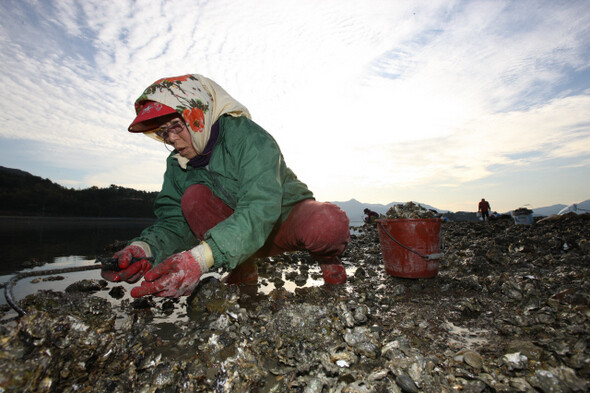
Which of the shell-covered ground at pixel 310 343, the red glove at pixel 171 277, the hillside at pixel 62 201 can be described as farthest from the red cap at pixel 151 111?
the hillside at pixel 62 201

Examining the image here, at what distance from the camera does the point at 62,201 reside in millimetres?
44188

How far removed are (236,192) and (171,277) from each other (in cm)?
100

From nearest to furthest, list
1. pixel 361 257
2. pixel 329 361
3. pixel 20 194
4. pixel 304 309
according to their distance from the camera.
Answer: pixel 329 361 → pixel 304 309 → pixel 361 257 → pixel 20 194

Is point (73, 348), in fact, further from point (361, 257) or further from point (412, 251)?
point (361, 257)

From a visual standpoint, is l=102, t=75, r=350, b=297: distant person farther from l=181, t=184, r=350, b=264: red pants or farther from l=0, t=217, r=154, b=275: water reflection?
l=0, t=217, r=154, b=275: water reflection

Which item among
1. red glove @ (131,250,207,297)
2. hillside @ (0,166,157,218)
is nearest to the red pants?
red glove @ (131,250,207,297)

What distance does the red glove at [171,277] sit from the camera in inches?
62.5

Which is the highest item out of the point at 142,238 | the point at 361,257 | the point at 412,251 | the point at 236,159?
the point at 236,159

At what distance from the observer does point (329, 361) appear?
1.41 meters

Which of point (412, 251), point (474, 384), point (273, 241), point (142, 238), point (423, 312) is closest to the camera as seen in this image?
point (474, 384)

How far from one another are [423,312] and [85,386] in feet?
6.77

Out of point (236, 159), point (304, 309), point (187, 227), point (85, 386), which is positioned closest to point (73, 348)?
point (85, 386)

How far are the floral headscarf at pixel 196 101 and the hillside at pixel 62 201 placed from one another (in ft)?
139

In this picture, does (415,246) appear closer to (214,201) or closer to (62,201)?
(214,201)
